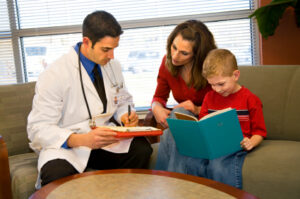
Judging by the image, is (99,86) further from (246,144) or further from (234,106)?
(246,144)

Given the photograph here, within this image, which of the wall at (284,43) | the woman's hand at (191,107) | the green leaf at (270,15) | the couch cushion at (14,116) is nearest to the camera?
the woman's hand at (191,107)

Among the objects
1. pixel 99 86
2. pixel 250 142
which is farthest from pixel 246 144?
pixel 99 86

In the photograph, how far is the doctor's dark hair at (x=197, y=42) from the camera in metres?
2.29

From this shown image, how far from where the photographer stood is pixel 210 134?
1.74m

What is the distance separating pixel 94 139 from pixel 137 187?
22.9 inches

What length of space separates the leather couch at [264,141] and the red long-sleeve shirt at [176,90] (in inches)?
11.1

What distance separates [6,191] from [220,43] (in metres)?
2.39

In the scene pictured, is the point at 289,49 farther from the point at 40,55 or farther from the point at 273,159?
the point at 40,55

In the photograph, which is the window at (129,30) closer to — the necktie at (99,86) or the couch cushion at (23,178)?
the necktie at (99,86)

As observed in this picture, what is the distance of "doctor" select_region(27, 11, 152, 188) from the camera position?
194 cm

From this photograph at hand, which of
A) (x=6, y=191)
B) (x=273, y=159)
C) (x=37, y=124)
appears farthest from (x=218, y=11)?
(x=6, y=191)

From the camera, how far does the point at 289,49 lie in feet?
10.2

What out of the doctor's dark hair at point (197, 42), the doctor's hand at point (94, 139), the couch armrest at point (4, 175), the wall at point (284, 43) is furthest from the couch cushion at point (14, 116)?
the wall at point (284, 43)

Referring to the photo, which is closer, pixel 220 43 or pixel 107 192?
pixel 107 192
